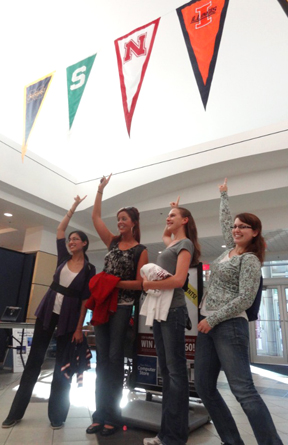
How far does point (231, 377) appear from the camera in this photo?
129cm

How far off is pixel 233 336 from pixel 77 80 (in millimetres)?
3688

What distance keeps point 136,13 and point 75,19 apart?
2.87ft

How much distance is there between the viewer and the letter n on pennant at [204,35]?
9.07 feet

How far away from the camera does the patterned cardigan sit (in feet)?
4.45

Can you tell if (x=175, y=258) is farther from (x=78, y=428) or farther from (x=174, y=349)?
(x=78, y=428)

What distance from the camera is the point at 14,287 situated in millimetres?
6387

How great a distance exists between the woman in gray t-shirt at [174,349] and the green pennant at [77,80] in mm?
2856

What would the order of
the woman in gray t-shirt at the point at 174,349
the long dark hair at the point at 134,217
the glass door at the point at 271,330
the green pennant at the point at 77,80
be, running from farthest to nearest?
the glass door at the point at 271,330 < the green pennant at the point at 77,80 < the long dark hair at the point at 134,217 < the woman in gray t-shirt at the point at 174,349

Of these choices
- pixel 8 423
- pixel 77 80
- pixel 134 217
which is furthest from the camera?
pixel 77 80

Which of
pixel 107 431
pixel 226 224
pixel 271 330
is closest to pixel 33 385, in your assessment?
pixel 107 431

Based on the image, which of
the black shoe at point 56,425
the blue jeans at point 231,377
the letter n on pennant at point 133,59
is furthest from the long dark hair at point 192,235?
the letter n on pennant at point 133,59

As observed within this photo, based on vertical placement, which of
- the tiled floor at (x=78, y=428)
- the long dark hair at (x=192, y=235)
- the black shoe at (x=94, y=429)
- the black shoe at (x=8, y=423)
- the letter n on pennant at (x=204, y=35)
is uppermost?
the letter n on pennant at (x=204, y=35)

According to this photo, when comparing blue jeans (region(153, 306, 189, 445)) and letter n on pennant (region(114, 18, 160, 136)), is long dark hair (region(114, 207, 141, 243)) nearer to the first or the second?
blue jeans (region(153, 306, 189, 445))

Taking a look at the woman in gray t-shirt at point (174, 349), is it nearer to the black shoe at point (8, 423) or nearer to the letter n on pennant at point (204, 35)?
the black shoe at point (8, 423)
